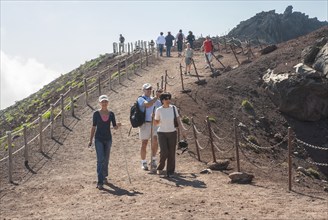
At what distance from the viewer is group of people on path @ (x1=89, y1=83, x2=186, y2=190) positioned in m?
11.0

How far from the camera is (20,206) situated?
11188 mm

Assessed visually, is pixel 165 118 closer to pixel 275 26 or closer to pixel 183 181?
pixel 183 181

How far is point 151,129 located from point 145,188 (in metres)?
2.02

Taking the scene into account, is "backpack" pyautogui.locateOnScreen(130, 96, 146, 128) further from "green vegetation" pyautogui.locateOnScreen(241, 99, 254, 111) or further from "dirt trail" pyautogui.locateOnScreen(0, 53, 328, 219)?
"green vegetation" pyautogui.locateOnScreen(241, 99, 254, 111)

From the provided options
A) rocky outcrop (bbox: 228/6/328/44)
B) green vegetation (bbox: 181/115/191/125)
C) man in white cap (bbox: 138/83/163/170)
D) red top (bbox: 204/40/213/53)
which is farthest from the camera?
rocky outcrop (bbox: 228/6/328/44)

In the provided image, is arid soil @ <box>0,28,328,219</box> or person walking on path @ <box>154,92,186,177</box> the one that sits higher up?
person walking on path @ <box>154,92,186,177</box>

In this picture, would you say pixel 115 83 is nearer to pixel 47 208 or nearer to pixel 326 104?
pixel 326 104

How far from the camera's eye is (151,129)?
1249 cm

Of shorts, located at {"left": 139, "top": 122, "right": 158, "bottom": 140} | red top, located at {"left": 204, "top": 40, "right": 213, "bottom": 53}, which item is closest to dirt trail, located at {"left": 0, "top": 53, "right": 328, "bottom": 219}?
shorts, located at {"left": 139, "top": 122, "right": 158, "bottom": 140}

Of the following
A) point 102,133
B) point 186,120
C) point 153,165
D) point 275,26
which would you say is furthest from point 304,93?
point 275,26

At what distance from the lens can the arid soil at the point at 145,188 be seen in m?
9.05

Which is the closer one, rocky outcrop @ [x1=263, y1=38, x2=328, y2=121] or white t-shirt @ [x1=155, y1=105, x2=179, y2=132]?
white t-shirt @ [x1=155, y1=105, x2=179, y2=132]

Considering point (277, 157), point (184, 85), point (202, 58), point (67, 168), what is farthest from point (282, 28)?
point (67, 168)

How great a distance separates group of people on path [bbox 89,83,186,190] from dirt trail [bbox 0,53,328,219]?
0.46 metres
